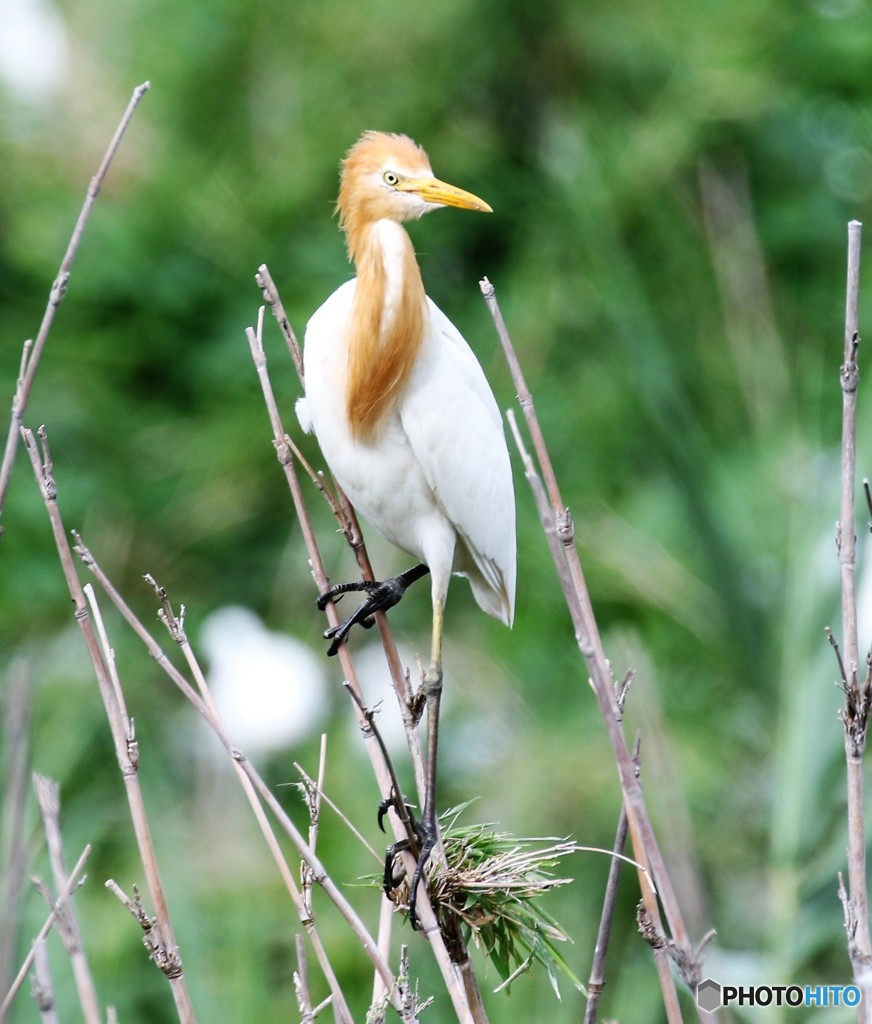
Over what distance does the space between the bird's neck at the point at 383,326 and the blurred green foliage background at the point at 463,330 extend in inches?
58.3

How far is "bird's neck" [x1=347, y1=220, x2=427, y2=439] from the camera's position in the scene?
79.0 inches

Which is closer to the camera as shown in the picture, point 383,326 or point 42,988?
point 42,988

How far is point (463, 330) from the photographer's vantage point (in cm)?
500

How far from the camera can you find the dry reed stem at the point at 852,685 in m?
1.22

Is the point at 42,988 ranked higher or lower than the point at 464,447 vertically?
lower

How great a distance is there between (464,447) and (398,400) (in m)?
0.12

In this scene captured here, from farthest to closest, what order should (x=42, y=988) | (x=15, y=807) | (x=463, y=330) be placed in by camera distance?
(x=463, y=330) < (x=15, y=807) < (x=42, y=988)

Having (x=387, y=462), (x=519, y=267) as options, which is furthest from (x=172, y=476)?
(x=387, y=462)

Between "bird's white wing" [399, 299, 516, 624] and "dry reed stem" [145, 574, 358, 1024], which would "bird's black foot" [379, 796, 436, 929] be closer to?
"dry reed stem" [145, 574, 358, 1024]

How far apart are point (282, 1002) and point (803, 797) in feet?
5.93

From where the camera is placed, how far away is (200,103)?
5473 mm

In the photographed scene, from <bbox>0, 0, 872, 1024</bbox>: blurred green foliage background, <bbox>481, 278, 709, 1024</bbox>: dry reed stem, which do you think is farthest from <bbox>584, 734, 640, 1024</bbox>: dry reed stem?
<bbox>0, 0, 872, 1024</bbox>: blurred green foliage background

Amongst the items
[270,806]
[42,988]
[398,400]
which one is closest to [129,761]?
[270,806]

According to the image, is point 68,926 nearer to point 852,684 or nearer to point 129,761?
point 129,761
